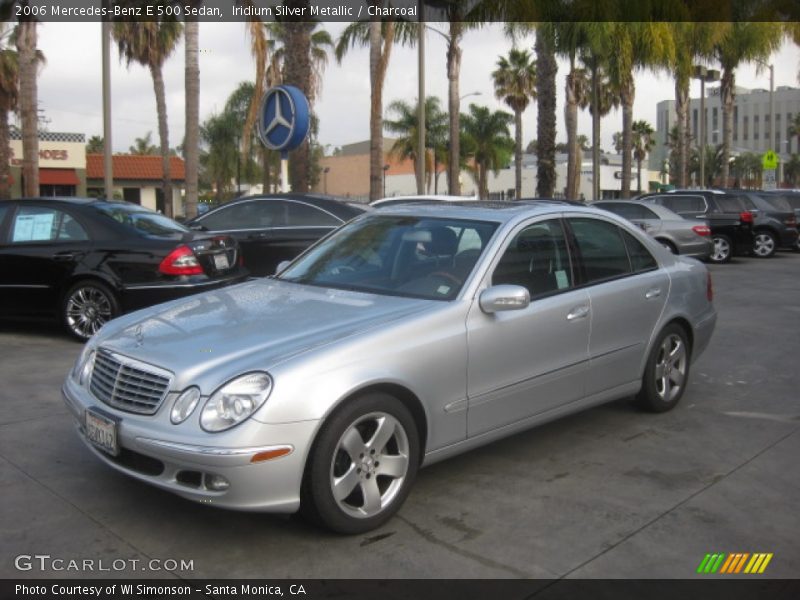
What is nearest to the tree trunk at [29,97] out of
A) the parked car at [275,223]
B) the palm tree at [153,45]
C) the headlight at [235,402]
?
the palm tree at [153,45]

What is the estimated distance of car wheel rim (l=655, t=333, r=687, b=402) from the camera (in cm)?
589

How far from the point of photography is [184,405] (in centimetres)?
365

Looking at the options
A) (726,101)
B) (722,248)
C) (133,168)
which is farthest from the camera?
(133,168)

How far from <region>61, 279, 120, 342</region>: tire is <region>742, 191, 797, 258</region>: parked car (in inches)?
622

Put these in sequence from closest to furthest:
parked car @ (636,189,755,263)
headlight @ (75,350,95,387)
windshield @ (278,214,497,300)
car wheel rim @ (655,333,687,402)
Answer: headlight @ (75,350,95,387)
windshield @ (278,214,497,300)
car wheel rim @ (655,333,687,402)
parked car @ (636,189,755,263)

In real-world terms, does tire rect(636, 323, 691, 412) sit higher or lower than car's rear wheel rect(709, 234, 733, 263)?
lower

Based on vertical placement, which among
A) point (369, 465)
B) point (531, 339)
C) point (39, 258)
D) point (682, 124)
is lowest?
point (369, 465)

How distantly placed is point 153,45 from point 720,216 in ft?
76.7

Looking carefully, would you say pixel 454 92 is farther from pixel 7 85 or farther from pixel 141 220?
pixel 141 220

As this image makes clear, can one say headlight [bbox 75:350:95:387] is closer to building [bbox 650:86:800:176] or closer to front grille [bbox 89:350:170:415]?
front grille [bbox 89:350:170:415]

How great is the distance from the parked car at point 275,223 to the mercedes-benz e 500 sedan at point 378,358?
5.28 meters

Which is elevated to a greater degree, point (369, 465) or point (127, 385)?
point (127, 385)

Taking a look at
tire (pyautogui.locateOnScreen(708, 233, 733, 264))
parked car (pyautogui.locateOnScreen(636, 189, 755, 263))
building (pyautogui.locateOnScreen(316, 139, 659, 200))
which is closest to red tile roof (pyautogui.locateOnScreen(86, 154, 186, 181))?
building (pyautogui.locateOnScreen(316, 139, 659, 200))

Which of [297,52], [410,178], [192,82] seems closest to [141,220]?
[297,52]
